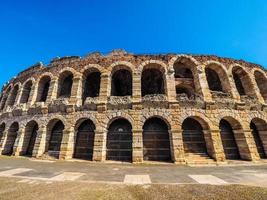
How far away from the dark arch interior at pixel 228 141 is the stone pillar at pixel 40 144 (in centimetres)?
1523

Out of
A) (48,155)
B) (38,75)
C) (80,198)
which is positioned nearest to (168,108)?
(80,198)

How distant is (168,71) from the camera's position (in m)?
12.8

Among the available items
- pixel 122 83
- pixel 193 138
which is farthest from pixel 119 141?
pixel 122 83

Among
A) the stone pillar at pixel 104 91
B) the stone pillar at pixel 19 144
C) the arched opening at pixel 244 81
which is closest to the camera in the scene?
the stone pillar at pixel 104 91

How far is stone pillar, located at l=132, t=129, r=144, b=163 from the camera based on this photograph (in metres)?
10.1

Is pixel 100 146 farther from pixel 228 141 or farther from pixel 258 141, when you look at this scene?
pixel 258 141

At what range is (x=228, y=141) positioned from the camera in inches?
481

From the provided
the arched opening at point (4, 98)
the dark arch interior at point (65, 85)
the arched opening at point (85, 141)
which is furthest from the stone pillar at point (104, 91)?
the arched opening at point (4, 98)

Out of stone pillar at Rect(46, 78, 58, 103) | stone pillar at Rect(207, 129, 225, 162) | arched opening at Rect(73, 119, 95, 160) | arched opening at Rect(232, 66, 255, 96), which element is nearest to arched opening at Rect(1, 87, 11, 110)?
stone pillar at Rect(46, 78, 58, 103)

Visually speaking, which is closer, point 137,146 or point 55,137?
point 137,146

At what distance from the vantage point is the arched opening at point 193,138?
1129 centimetres

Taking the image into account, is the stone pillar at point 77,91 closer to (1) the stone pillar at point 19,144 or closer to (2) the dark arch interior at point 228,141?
(1) the stone pillar at point 19,144

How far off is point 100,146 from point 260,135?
13.8 meters

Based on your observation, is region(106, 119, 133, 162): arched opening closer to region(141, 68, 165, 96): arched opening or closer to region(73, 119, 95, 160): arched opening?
region(73, 119, 95, 160): arched opening
